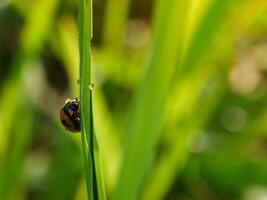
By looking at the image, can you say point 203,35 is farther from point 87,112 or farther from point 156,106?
point 87,112

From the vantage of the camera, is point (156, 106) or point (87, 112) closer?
point (87, 112)

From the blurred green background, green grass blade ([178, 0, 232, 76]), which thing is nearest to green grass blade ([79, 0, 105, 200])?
the blurred green background

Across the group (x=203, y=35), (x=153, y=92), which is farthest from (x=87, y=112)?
(x=203, y=35)

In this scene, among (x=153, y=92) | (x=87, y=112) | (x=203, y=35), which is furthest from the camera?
(x=203, y=35)

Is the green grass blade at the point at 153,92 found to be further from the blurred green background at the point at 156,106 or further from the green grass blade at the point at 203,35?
the green grass blade at the point at 203,35

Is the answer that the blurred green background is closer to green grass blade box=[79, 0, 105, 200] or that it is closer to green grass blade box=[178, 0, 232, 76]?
green grass blade box=[178, 0, 232, 76]

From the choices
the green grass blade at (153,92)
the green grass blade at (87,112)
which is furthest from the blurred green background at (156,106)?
the green grass blade at (87,112)
